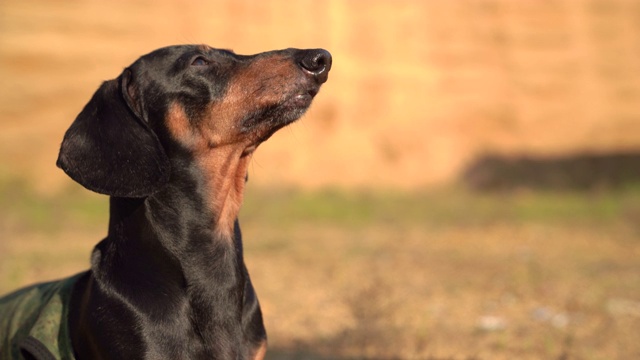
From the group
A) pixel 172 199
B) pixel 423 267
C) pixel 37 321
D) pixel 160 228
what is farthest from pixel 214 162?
pixel 423 267

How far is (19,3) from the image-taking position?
1313 cm

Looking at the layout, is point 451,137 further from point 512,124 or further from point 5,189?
point 5,189

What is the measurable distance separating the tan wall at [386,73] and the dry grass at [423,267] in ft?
3.92

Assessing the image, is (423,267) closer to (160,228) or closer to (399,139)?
Answer: (160,228)

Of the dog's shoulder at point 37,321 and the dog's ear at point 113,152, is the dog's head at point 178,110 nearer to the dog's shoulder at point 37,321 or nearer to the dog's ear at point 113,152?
the dog's ear at point 113,152

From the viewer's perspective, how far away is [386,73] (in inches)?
572

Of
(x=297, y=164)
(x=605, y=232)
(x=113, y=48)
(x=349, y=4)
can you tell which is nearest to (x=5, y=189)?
(x=113, y=48)

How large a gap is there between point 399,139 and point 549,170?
2.39 metres

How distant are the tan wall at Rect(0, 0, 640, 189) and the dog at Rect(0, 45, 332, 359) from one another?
9.21 metres

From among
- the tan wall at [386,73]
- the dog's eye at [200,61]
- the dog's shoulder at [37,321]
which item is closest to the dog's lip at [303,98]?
the dog's eye at [200,61]

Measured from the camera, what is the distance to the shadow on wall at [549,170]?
47.1 feet

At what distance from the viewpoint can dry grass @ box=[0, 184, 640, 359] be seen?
18.7 ft

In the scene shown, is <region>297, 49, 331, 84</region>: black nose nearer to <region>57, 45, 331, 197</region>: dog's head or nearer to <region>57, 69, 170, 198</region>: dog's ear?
<region>57, 45, 331, 197</region>: dog's head

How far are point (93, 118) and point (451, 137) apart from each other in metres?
11.3
